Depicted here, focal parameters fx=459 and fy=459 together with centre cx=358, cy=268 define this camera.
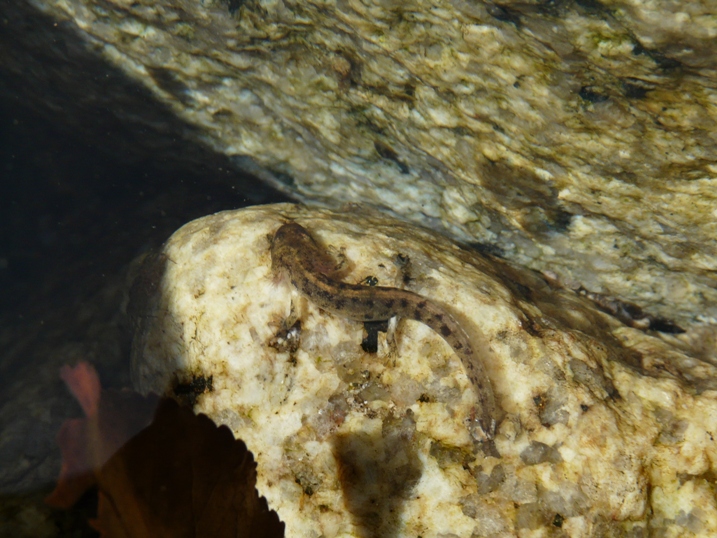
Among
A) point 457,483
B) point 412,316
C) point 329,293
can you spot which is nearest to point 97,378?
point 329,293

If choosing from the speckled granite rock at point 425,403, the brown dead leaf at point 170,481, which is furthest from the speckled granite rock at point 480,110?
the brown dead leaf at point 170,481

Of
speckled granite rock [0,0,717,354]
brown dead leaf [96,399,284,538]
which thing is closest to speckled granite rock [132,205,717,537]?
brown dead leaf [96,399,284,538]

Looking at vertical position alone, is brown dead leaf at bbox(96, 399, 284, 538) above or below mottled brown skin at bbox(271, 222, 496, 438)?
below

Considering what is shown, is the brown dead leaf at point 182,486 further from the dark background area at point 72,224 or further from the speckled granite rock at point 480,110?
the speckled granite rock at point 480,110

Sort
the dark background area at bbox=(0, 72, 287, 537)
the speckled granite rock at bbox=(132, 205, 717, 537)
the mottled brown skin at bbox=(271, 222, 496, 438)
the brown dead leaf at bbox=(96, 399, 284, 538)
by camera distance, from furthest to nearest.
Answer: the dark background area at bbox=(0, 72, 287, 537), the mottled brown skin at bbox=(271, 222, 496, 438), the speckled granite rock at bbox=(132, 205, 717, 537), the brown dead leaf at bbox=(96, 399, 284, 538)

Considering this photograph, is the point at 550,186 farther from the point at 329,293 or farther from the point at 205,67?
the point at 205,67

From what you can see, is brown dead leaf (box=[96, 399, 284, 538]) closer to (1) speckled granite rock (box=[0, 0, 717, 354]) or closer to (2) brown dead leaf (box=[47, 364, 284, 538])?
(2) brown dead leaf (box=[47, 364, 284, 538])
